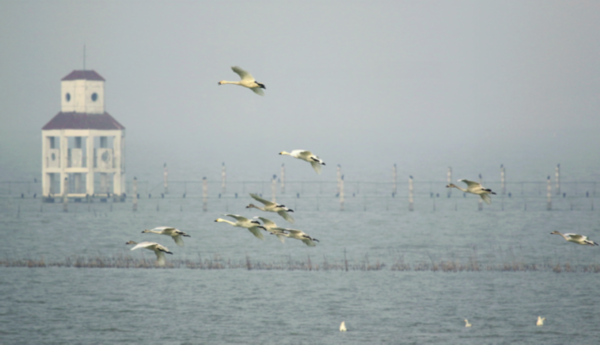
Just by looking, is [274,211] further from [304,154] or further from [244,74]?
[244,74]

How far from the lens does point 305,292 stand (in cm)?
8631

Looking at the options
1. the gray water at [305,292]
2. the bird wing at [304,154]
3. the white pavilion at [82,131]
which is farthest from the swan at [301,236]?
the white pavilion at [82,131]

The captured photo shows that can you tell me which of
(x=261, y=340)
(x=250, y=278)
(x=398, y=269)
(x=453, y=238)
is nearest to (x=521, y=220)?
(x=453, y=238)

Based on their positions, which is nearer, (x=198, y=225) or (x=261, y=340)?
(x=261, y=340)

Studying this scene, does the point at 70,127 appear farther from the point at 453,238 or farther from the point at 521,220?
the point at 521,220

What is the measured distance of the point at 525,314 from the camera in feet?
257

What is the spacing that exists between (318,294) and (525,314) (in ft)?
65.1

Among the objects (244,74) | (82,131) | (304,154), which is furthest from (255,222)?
(82,131)

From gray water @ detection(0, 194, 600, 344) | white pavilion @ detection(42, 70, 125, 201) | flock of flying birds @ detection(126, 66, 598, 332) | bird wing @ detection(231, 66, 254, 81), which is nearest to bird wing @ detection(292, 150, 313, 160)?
flock of flying birds @ detection(126, 66, 598, 332)

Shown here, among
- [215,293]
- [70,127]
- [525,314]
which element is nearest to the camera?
[525,314]

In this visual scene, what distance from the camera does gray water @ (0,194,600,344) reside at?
233ft

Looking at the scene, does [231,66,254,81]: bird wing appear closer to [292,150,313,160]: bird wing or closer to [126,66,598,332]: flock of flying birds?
[126,66,598,332]: flock of flying birds

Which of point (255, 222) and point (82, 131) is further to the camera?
point (82, 131)

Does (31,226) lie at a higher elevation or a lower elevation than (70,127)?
lower
